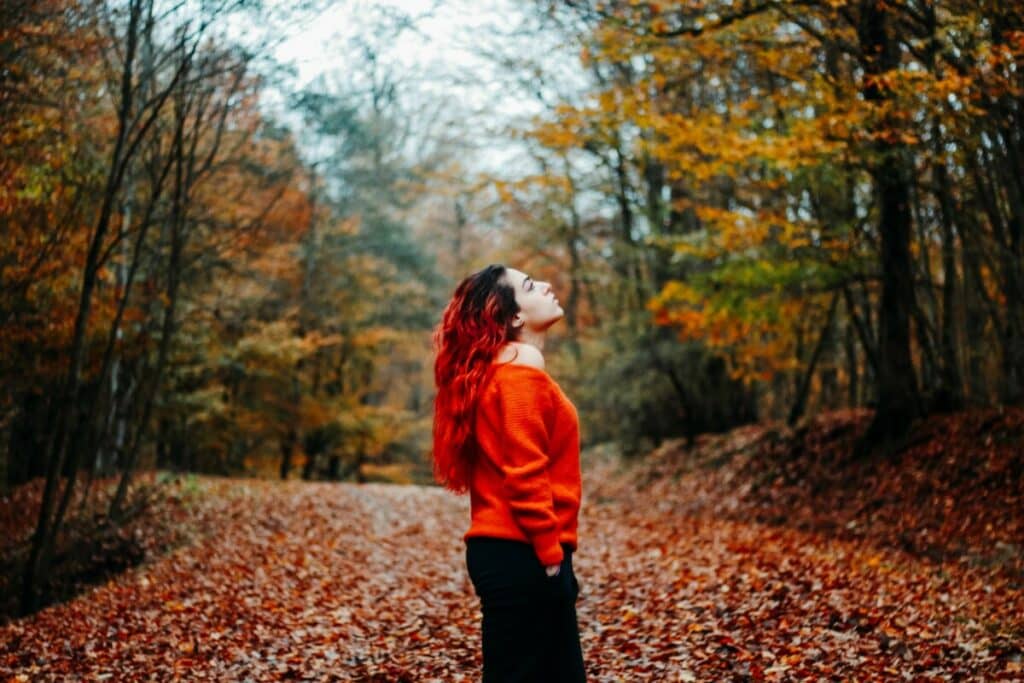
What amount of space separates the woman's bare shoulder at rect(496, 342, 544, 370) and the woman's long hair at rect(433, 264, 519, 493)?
3 centimetres

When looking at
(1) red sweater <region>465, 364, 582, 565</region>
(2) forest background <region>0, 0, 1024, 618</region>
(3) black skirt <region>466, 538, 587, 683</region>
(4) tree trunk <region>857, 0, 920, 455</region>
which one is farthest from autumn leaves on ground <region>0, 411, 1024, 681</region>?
(1) red sweater <region>465, 364, 582, 565</region>

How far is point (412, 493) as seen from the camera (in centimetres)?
1895

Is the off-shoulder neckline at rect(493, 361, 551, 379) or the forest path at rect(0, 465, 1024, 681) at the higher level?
the off-shoulder neckline at rect(493, 361, 551, 379)

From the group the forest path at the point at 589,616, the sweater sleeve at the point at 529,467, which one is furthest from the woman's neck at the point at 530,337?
the forest path at the point at 589,616

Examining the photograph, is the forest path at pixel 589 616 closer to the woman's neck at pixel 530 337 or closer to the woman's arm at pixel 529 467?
the woman's arm at pixel 529 467

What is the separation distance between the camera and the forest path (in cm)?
568

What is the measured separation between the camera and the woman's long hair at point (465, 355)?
3264 mm

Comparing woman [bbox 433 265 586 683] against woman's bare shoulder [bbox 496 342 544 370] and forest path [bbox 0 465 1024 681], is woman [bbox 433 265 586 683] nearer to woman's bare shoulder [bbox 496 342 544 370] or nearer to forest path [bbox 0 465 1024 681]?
Result: woman's bare shoulder [bbox 496 342 544 370]

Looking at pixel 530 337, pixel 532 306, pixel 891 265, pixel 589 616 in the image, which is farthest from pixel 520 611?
pixel 891 265

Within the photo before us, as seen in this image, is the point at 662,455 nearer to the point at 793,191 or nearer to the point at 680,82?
the point at 793,191

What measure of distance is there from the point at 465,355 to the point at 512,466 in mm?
504

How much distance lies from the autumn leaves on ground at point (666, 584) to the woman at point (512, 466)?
263 cm

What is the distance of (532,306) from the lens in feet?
11.2

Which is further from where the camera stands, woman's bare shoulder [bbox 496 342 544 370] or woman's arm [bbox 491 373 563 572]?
woman's bare shoulder [bbox 496 342 544 370]
